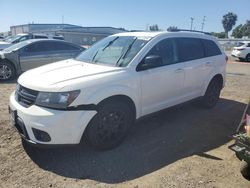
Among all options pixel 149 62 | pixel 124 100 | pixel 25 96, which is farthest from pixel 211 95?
pixel 25 96

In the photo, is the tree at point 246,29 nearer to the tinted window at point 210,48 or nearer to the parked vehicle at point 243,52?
the parked vehicle at point 243,52

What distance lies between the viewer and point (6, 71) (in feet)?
33.3

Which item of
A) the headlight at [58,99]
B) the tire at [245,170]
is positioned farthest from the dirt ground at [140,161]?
the headlight at [58,99]

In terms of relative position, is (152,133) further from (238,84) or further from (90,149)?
(238,84)

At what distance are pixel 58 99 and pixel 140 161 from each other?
144 cm

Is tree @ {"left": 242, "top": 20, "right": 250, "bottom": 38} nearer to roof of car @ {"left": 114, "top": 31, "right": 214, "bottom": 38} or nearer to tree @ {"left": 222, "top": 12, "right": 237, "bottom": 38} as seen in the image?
tree @ {"left": 222, "top": 12, "right": 237, "bottom": 38}

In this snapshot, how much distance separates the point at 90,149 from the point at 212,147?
1.95m

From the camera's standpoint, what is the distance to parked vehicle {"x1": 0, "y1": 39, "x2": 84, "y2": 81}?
1016 centimetres

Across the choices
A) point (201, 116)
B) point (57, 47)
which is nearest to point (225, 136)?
point (201, 116)

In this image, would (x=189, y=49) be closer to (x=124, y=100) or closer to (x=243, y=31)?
(x=124, y=100)

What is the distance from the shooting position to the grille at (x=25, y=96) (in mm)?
4012

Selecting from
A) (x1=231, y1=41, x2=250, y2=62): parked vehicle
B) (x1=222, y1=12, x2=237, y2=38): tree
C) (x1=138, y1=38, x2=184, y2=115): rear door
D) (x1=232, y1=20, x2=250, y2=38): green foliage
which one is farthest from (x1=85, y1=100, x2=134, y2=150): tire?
(x1=222, y1=12, x2=237, y2=38): tree

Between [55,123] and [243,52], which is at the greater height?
[55,123]

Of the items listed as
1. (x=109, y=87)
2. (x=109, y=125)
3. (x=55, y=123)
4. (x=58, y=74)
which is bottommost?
(x=109, y=125)
